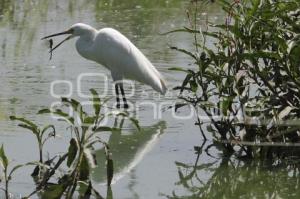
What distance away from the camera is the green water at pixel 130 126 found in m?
4.53

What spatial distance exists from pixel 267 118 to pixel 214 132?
0.54 metres

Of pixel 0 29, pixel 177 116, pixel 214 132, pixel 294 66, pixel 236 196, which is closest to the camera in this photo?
pixel 236 196

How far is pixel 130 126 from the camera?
609cm

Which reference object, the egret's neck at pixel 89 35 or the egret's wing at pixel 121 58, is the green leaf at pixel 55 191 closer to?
the egret's wing at pixel 121 58

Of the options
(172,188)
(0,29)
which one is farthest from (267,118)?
(0,29)

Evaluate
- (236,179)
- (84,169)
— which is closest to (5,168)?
(84,169)

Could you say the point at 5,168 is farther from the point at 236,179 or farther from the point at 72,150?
the point at 236,179

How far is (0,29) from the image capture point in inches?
402

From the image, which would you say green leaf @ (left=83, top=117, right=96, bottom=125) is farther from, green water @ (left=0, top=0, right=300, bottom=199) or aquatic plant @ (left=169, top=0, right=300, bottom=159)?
aquatic plant @ (left=169, top=0, right=300, bottom=159)

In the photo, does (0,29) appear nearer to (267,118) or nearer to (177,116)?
(177,116)

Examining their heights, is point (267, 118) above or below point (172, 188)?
above

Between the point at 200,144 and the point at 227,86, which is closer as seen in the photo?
the point at 227,86

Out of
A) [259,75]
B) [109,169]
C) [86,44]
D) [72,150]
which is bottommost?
[109,169]

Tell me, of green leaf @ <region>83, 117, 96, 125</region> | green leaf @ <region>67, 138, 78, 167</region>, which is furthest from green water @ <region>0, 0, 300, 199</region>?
green leaf @ <region>83, 117, 96, 125</region>
